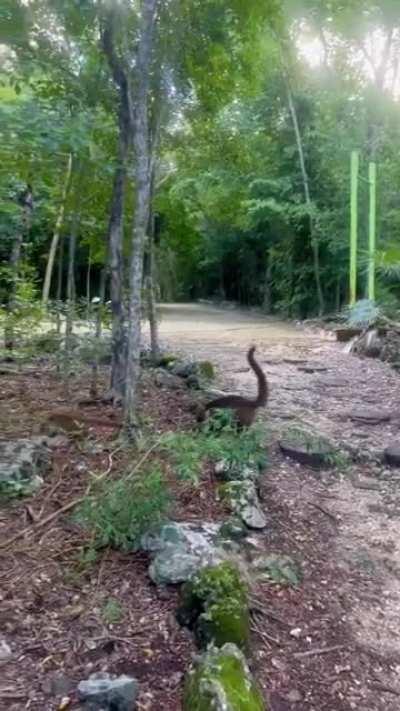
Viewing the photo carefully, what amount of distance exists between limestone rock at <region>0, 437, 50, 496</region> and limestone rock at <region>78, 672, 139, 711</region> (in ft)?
3.53

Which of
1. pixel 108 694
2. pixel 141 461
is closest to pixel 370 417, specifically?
pixel 141 461

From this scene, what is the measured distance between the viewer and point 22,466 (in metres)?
2.51

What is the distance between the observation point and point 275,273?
45.5ft

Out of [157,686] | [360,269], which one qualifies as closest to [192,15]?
[157,686]

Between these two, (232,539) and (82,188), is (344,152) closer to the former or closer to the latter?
(82,188)

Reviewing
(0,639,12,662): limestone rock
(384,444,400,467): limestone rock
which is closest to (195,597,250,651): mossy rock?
(0,639,12,662): limestone rock

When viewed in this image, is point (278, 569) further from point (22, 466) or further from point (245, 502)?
point (22, 466)

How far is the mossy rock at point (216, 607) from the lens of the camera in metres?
1.71

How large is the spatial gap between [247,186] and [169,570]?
1137 cm

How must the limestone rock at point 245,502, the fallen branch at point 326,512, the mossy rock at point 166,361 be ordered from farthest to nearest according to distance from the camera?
the mossy rock at point 166,361 → the fallen branch at point 326,512 → the limestone rock at point 245,502

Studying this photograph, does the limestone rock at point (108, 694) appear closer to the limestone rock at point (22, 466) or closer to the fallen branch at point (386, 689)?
the fallen branch at point (386, 689)

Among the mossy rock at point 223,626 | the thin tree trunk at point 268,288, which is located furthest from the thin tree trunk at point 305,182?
the mossy rock at point 223,626

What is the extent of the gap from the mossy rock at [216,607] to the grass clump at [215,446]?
1.70ft

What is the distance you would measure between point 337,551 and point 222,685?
115 cm
